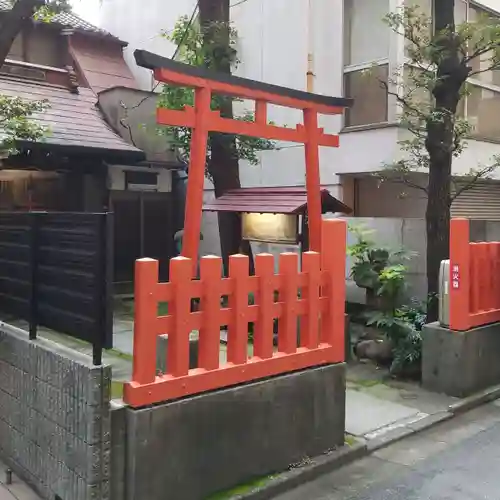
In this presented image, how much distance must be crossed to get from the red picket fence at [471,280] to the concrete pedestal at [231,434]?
7.84ft

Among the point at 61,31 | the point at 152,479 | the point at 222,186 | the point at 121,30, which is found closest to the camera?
the point at 152,479

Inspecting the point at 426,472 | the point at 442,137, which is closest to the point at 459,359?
the point at 426,472

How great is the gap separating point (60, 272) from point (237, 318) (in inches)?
56.6

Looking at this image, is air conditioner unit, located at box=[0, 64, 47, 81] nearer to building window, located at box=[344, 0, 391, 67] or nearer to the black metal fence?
building window, located at box=[344, 0, 391, 67]

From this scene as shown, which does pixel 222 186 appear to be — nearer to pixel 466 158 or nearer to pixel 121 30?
pixel 466 158

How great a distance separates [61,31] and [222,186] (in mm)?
7786

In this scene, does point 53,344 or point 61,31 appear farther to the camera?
point 61,31

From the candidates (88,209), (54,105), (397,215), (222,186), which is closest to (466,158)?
(397,215)

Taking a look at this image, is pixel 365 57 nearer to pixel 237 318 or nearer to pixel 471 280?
pixel 471 280

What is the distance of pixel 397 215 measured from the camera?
11383 millimetres

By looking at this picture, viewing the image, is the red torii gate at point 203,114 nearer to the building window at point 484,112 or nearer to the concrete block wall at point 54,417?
the concrete block wall at point 54,417

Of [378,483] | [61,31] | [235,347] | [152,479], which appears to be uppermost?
[61,31]

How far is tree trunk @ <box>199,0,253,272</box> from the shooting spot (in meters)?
9.27

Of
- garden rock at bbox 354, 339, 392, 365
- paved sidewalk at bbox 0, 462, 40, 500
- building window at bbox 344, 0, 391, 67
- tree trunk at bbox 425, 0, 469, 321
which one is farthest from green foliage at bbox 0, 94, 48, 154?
building window at bbox 344, 0, 391, 67
